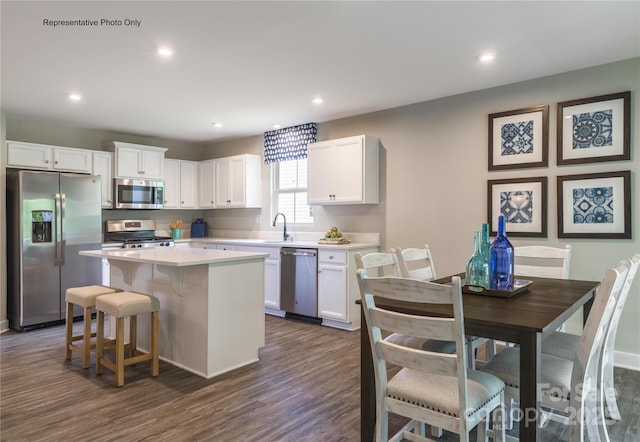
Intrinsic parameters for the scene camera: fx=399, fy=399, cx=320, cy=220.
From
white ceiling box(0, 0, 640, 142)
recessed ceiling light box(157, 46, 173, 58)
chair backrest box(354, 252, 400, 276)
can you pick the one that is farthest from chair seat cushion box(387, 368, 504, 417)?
recessed ceiling light box(157, 46, 173, 58)

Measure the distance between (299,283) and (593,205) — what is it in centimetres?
303

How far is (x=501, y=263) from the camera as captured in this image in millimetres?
2156

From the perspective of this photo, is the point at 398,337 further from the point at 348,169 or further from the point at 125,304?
the point at 348,169

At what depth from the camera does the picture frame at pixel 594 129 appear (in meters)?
3.20

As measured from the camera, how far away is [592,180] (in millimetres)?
3332

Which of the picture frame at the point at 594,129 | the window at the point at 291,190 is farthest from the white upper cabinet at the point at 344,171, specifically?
the picture frame at the point at 594,129

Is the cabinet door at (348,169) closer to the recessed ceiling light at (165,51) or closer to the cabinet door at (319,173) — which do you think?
the cabinet door at (319,173)

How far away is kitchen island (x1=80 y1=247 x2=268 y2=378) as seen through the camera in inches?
119

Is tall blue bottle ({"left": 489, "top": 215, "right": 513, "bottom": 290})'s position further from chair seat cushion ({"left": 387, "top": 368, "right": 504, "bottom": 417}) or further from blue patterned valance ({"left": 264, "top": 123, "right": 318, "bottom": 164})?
blue patterned valance ({"left": 264, "top": 123, "right": 318, "bottom": 164})

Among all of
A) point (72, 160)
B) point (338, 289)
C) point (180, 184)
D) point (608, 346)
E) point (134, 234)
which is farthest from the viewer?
point (180, 184)

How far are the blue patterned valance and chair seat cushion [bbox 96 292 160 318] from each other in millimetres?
2998

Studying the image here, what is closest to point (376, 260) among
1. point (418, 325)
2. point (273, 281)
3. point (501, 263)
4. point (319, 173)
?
point (501, 263)

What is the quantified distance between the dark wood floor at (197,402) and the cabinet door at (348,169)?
1.80 metres

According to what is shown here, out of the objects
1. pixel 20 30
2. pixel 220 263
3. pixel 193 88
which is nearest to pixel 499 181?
pixel 220 263
